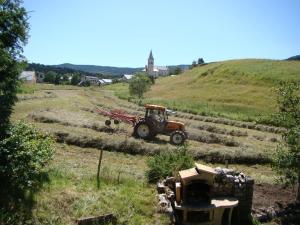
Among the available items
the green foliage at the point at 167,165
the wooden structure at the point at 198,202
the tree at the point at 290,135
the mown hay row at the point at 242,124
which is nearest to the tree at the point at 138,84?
the mown hay row at the point at 242,124

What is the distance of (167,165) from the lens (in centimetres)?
1434

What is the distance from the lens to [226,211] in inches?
461

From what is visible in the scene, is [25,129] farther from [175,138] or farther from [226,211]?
[175,138]

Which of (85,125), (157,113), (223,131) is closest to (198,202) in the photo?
(157,113)

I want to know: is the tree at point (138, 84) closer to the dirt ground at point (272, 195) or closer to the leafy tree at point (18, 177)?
the dirt ground at point (272, 195)

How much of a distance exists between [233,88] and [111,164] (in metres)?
64.3

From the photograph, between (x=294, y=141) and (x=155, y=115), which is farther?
(x=155, y=115)

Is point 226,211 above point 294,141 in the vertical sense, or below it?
below

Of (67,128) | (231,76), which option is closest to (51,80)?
(231,76)

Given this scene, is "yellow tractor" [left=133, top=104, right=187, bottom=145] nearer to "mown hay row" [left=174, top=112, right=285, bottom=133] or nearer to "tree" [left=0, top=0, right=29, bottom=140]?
"tree" [left=0, top=0, right=29, bottom=140]

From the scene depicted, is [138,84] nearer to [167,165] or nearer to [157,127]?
[157,127]

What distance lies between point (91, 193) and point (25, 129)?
3097 mm

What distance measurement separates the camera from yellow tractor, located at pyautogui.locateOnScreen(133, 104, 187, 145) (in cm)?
2452

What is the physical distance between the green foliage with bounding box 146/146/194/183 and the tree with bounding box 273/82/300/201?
3.11 metres
